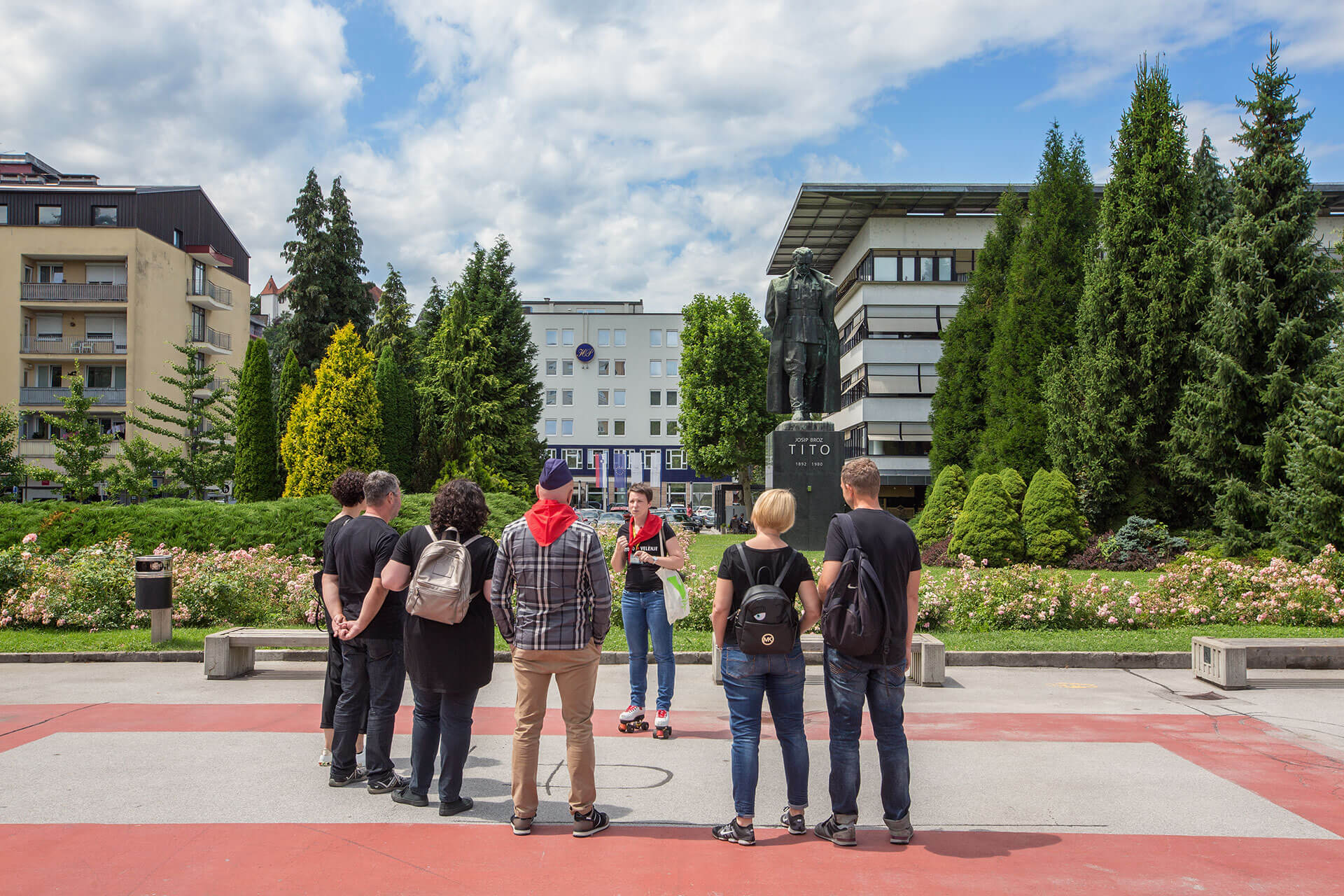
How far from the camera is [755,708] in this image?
4586 mm

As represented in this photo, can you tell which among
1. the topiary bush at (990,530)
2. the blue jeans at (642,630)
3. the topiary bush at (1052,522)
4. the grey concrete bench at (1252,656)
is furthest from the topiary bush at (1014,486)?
the blue jeans at (642,630)

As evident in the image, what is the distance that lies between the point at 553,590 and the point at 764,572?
1.12 m

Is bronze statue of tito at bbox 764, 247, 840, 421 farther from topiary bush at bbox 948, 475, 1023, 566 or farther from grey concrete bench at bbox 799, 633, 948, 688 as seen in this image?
grey concrete bench at bbox 799, 633, 948, 688

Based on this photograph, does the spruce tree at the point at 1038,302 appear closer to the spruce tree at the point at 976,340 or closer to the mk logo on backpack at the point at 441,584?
the spruce tree at the point at 976,340

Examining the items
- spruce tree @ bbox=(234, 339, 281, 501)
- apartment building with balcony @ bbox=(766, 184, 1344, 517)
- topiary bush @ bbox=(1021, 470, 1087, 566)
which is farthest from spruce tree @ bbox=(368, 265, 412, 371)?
topiary bush @ bbox=(1021, 470, 1087, 566)

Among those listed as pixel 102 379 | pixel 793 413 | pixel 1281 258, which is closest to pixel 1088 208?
pixel 1281 258

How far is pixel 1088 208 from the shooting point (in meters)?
26.7

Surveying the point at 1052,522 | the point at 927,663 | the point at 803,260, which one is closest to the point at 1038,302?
the point at 1052,522

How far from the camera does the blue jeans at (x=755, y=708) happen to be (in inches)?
179

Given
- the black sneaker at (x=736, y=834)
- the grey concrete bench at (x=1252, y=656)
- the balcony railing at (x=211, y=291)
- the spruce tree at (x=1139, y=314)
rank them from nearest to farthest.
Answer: the black sneaker at (x=736, y=834) < the grey concrete bench at (x=1252, y=656) < the spruce tree at (x=1139, y=314) < the balcony railing at (x=211, y=291)

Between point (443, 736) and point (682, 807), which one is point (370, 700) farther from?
point (682, 807)

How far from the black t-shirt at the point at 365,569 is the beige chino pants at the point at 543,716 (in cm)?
109

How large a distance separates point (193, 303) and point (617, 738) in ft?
173

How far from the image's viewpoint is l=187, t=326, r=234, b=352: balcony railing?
50.7m
